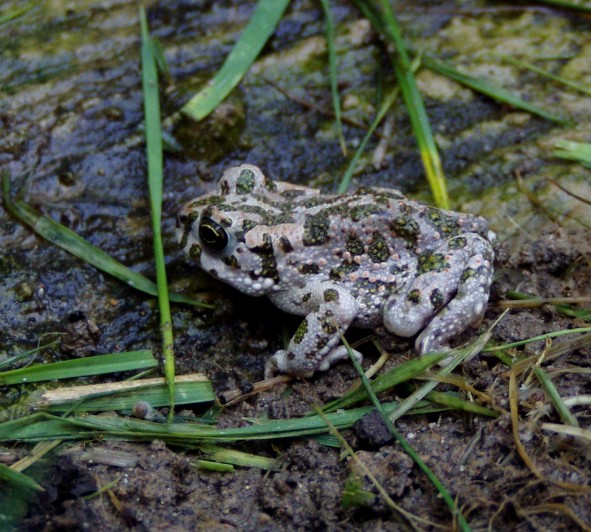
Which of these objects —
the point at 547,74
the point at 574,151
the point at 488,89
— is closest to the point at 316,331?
the point at 574,151

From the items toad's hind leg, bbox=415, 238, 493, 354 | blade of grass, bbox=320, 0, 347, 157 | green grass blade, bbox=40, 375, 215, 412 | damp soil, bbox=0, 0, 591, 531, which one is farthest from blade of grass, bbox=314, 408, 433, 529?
blade of grass, bbox=320, 0, 347, 157

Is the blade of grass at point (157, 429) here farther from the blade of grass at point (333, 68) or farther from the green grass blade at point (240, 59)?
the green grass blade at point (240, 59)

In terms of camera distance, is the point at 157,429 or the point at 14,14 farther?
the point at 14,14

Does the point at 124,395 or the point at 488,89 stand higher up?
the point at 488,89

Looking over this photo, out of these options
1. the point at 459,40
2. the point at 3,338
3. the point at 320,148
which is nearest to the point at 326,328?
the point at 320,148

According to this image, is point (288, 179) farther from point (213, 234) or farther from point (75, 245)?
point (75, 245)

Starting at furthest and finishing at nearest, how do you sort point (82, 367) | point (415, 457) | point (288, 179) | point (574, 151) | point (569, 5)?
→ 1. point (569, 5)
2. point (288, 179)
3. point (574, 151)
4. point (82, 367)
5. point (415, 457)

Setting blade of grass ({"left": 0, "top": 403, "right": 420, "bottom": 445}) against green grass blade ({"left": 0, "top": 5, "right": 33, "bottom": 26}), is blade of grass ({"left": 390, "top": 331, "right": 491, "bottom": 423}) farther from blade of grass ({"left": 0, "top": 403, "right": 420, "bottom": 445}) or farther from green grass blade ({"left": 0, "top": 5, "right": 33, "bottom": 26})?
green grass blade ({"left": 0, "top": 5, "right": 33, "bottom": 26})
